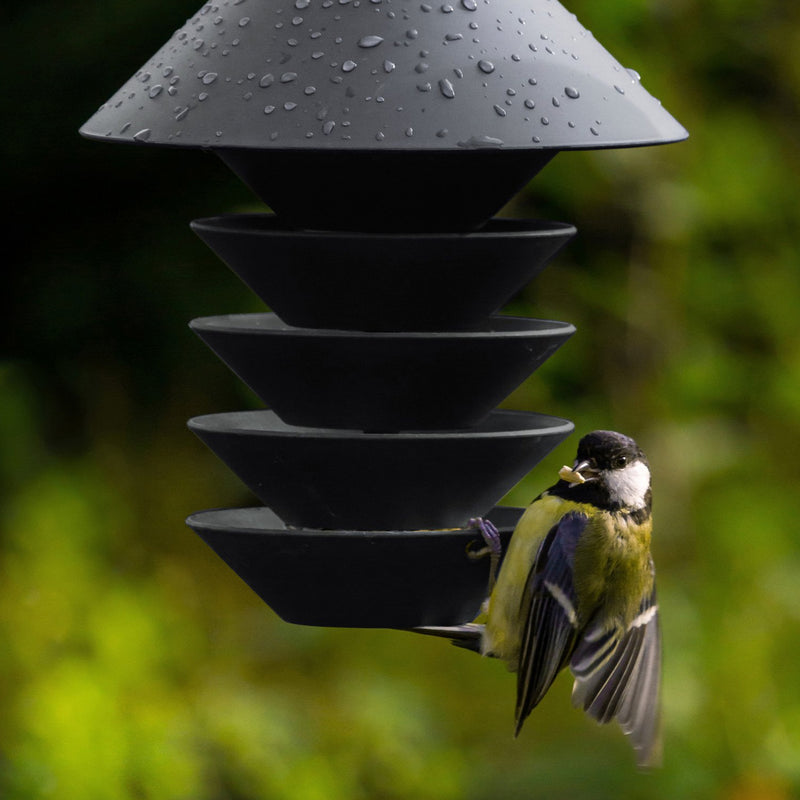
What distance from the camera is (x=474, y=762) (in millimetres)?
4602

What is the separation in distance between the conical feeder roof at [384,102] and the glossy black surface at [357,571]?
0.41m

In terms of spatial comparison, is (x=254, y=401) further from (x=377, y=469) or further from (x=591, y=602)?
(x=377, y=469)

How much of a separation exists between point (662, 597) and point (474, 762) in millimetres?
959

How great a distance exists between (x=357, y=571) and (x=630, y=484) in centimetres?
77

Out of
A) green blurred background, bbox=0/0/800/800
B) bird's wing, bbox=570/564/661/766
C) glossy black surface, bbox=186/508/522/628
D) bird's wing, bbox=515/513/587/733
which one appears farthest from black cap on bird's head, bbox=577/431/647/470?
green blurred background, bbox=0/0/800/800

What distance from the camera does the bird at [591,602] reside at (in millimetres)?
2322

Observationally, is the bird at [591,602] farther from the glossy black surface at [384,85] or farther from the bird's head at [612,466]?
the glossy black surface at [384,85]

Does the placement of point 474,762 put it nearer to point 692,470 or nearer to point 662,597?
point 662,597

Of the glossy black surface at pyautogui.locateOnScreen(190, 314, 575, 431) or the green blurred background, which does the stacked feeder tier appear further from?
the green blurred background

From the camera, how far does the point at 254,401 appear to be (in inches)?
149

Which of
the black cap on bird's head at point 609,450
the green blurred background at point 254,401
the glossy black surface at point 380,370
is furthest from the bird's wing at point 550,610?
the green blurred background at point 254,401

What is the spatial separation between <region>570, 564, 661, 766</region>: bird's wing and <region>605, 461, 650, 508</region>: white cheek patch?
19cm

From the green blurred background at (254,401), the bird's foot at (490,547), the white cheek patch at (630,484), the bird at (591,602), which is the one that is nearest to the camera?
the bird's foot at (490,547)

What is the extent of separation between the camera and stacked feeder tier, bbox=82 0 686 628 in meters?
1.58
